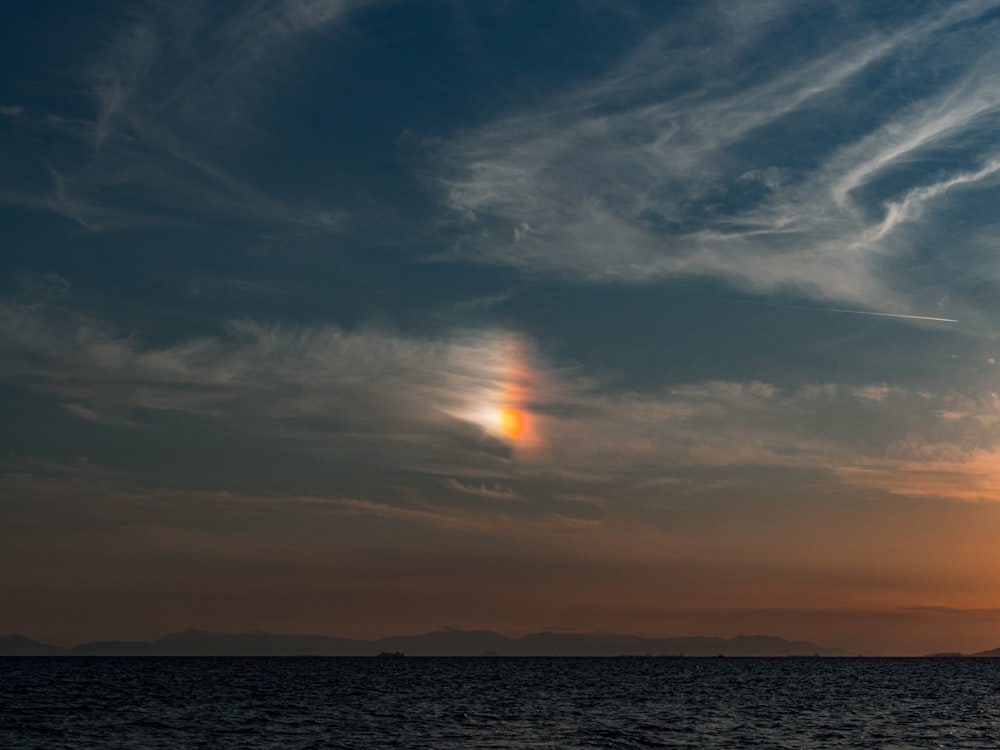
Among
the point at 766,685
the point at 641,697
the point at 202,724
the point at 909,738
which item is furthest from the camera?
the point at 766,685

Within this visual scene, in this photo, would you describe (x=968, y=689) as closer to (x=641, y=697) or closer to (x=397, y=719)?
(x=641, y=697)

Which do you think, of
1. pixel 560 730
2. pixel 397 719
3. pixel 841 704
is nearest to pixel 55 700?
pixel 397 719

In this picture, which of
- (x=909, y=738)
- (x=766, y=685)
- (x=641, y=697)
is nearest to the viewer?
(x=909, y=738)

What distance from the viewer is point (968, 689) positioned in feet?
518

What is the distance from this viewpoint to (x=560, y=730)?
8188 cm

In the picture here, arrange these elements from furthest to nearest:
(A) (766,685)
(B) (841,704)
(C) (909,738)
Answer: (A) (766,685) → (B) (841,704) → (C) (909,738)

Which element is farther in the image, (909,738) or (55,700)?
(55,700)

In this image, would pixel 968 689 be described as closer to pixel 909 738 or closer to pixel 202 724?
pixel 909 738

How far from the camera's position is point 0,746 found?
7012cm

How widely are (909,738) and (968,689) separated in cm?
9280

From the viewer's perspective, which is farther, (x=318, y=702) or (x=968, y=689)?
(x=968, y=689)

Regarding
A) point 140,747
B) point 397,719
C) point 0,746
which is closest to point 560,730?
point 397,719

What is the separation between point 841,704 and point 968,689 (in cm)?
5208

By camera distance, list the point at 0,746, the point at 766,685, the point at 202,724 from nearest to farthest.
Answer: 1. the point at 0,746
2. the point at 202,724
3. the point at 766,685
